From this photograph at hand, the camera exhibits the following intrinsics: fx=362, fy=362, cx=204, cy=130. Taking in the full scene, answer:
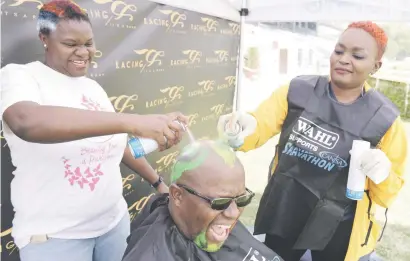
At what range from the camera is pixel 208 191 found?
101cm

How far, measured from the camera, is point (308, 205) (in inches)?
63.9

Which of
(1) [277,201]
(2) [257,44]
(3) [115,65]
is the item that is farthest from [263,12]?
(2) [257,44]

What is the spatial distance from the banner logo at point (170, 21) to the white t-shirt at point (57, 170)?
96 centimetres

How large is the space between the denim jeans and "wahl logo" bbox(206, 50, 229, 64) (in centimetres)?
165

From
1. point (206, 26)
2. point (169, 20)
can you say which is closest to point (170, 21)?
point (169, 20)

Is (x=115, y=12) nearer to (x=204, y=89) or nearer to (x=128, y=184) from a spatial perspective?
(x=128, y=184)

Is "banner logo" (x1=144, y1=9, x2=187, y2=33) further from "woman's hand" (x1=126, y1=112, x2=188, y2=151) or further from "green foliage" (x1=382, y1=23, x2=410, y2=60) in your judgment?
"green foliage" (x1=382, y1=23, x2=410, y2=60)

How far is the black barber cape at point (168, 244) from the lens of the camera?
42.9 inches

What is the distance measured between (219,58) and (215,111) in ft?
1.43

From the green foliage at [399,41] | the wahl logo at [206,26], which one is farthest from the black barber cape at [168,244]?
the green foliage at [399,41]

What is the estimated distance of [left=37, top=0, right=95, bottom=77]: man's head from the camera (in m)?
1.06

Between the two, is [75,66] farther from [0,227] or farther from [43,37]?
[0,227]

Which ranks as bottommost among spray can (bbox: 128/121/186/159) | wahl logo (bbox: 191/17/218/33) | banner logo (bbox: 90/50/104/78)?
spray can (bbox: 128/121/186/159)

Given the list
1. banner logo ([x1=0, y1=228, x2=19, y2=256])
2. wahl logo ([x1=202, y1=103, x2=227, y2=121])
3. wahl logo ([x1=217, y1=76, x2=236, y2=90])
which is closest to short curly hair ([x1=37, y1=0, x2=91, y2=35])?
banner logo ([x1=0, y1=228, x2=19, y2=256])
